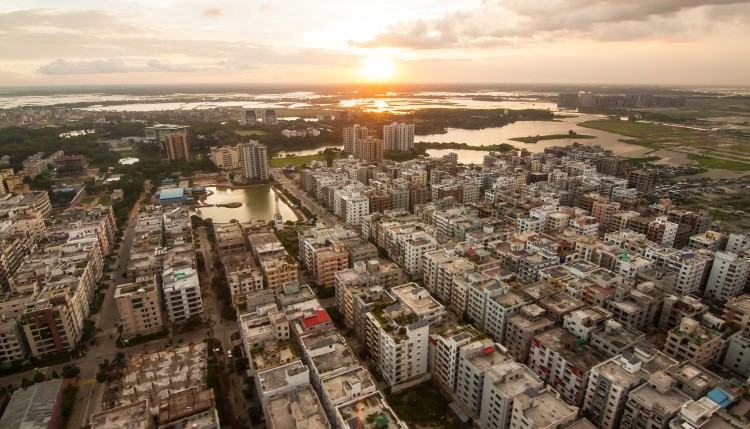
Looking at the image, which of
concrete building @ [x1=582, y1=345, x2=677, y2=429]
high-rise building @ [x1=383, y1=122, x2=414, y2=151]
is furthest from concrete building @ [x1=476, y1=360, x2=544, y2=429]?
high-rise building @ [x1=383, y1=122, x2=414, y2=151]

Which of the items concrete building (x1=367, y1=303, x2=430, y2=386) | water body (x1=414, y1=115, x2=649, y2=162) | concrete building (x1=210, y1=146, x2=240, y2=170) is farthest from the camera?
water body (x1=414, y1=115, x2=649, y2=162)

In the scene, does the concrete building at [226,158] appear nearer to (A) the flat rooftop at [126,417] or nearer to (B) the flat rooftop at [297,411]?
(A) the flat rooftop at [126,417]

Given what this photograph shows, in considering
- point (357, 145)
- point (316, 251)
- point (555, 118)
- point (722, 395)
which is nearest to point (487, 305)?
Result: point (722, 395)

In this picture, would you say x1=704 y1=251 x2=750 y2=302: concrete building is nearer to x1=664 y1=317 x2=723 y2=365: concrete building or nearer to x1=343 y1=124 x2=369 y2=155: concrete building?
x1=664 y1=317 x2=723 y2=365: concrete building

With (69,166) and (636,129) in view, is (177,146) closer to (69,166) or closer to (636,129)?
(69,166)

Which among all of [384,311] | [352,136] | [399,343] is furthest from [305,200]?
[399,343]

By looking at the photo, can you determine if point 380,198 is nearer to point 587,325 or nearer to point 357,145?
point 587,325
